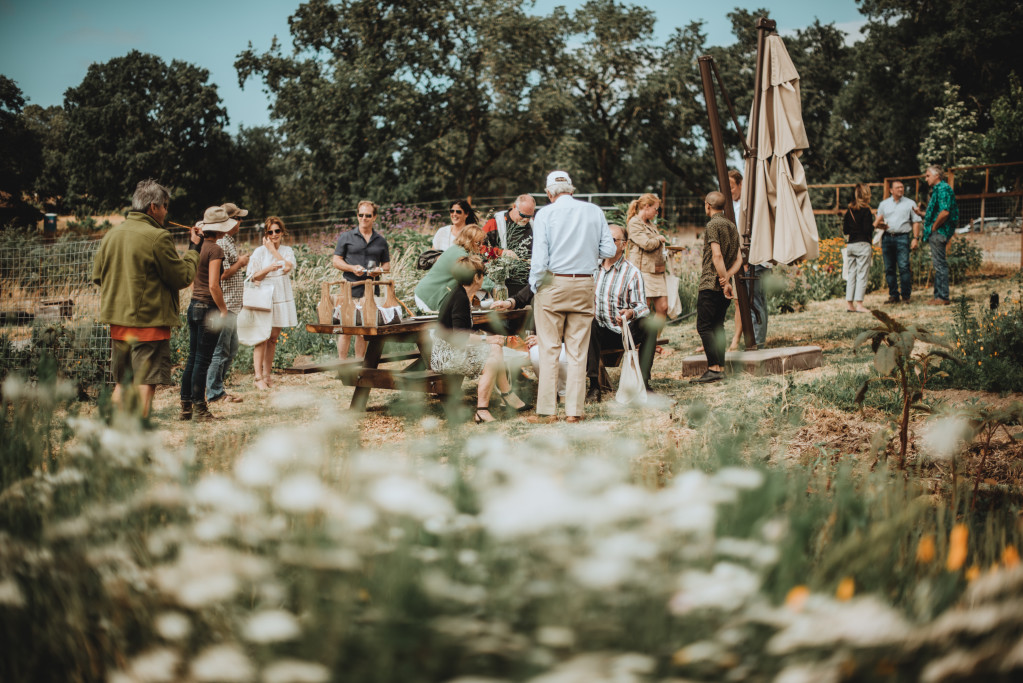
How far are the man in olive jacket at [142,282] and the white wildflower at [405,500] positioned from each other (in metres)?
3.99

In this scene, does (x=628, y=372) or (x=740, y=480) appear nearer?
(x=740, y=480)

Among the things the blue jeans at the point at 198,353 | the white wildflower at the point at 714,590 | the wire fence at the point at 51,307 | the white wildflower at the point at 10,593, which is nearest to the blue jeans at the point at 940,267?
the blue jeans at the point at 198,353

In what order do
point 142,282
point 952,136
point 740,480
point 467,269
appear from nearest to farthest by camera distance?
point 740,480 < point 142,282 < point 467,269 < point 952,136

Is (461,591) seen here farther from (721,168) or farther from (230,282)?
(721,168)

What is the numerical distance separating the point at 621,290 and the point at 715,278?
102cm

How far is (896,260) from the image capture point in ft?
37.6

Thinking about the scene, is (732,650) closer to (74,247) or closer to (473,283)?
(473,283)

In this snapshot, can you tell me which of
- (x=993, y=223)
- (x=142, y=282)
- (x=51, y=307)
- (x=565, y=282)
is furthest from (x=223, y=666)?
(x=993, y=223)

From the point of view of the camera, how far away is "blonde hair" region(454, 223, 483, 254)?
20.0ft

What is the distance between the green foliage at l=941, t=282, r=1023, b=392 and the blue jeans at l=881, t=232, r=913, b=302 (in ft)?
15.5

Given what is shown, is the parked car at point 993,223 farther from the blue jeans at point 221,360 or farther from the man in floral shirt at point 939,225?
the blue jeans at point 221,360

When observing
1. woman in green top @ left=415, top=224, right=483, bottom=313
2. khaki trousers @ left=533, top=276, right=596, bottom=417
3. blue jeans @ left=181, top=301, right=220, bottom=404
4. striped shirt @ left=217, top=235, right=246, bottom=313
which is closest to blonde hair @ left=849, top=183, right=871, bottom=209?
khaki trousers @ left=533, top=276, right=596, bottom=417

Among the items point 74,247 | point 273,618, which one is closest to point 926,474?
point 273,618

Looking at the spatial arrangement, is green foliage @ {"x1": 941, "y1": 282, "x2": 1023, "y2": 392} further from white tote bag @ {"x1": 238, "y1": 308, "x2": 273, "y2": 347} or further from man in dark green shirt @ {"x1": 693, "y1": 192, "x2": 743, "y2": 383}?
white tote bag @ {"x1": 238, "y1": 308, "x2": 273, "y2": 347}
